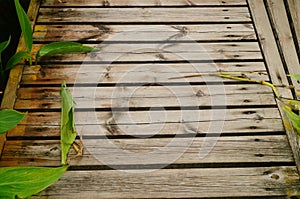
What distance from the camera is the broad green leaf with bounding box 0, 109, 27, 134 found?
1.60m

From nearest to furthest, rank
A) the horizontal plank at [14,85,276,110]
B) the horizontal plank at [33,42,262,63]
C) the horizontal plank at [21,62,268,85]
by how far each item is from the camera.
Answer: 1. the horizontal plank at [14,85,276,110]
2. the horizontal plank at [21,62,268,85]
3. the horizontal plank at [33,42,262,63]

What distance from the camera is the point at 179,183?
5.44 feet

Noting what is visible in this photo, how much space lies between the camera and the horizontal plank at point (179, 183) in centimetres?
162

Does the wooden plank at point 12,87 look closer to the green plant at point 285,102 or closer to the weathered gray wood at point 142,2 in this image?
the weathered gray wood at point 142,2

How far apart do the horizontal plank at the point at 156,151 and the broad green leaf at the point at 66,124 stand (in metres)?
0.03

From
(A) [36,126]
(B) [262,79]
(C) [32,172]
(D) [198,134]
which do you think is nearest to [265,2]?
(B) [262,79]

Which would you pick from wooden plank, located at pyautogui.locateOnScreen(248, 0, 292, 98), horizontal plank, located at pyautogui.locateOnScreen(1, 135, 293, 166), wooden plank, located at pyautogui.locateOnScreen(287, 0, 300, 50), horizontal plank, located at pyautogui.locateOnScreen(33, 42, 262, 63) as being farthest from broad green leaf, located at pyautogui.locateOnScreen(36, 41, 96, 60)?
wooden plank, located at pyautogui.locateOnScreen(287, 0, 300, 50)

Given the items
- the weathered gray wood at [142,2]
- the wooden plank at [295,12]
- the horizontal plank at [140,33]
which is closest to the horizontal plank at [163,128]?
the horizontal plank at [140,33]

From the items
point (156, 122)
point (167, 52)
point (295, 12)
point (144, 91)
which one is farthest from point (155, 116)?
point (295, 12)

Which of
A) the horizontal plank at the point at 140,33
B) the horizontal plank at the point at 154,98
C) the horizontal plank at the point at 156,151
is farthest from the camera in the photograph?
the horizontal plank at the point at 140,33

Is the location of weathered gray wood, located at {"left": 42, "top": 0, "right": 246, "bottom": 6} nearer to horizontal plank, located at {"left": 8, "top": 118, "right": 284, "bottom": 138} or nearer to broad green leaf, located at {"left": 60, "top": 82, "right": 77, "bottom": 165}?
broad green leaf, located at {"left": 60, "top": 82, "right": 77, "bottom": 165}

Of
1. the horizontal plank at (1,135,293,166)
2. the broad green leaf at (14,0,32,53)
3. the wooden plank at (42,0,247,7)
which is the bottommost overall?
the horizontal plank at (1,135,293,166)

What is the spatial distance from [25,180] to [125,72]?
788mm

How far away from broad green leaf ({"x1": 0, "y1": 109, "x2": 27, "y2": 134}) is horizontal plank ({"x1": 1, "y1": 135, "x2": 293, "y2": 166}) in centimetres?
16
